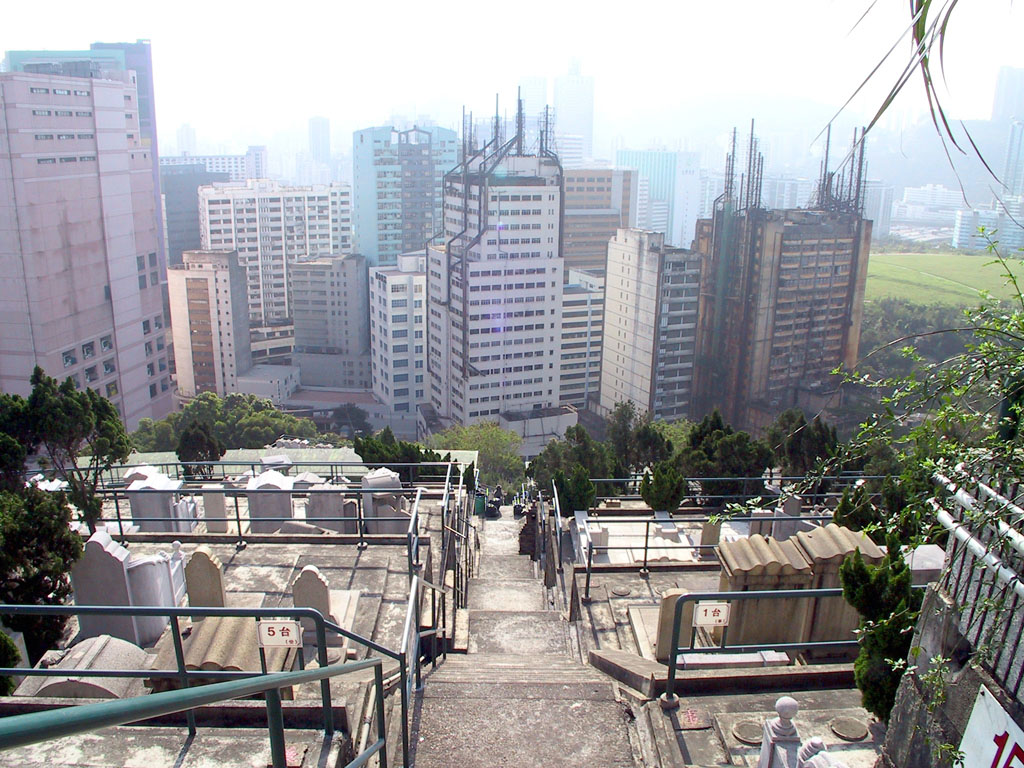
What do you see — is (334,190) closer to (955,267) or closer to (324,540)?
(955,267)

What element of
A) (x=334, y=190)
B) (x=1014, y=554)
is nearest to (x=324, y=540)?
(x=1014, y=554)

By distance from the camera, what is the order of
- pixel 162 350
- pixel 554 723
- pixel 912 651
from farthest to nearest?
1. pixel 162 350
2. pixel 554 723
3. pixel 912 651

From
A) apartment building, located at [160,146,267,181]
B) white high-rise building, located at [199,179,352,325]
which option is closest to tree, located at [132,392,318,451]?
white high-rise building, located at [199,179,352,325]

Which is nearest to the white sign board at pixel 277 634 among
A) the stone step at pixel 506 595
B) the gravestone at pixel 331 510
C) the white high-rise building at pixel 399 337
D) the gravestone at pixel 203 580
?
the gravestone at pixel 203 580

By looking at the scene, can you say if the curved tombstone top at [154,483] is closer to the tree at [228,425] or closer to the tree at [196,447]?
the tree at [196,447]

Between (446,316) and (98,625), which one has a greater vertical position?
(98,625)

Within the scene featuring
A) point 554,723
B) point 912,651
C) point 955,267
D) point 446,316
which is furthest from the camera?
point 955,267
